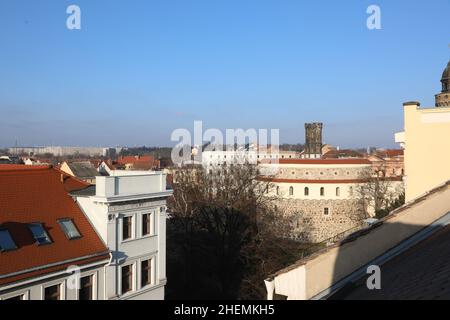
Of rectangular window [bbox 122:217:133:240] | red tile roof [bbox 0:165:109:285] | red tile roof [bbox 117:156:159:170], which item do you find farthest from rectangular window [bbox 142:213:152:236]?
red tile roof [bbox 117:156:159:170]

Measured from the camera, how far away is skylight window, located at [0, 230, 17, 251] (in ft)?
44.3

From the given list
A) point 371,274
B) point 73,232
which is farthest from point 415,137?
point 73,232

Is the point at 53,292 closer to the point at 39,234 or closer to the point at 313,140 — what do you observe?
the point at 39,234

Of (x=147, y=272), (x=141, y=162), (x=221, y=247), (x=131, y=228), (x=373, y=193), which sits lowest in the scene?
(x=221, y=247)

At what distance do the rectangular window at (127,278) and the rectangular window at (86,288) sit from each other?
1.71 meters

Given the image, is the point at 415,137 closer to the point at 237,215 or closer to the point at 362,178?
the point at 237,215

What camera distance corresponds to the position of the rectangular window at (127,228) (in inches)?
704

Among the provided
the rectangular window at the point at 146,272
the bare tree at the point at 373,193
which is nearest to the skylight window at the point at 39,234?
the rectangular window at the point at 146,272

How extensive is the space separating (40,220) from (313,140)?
53.3m

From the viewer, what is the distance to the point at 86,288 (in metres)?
15.8

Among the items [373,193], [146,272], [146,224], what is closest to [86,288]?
[146,272]
